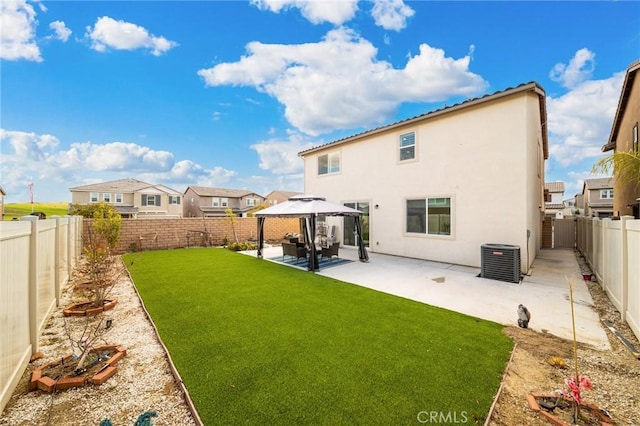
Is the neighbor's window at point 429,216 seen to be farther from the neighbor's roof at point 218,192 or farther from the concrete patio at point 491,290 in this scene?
the neighbor's roof at point 218,192

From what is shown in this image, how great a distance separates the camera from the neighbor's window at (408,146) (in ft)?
36.1

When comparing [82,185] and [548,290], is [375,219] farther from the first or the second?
[82,185]

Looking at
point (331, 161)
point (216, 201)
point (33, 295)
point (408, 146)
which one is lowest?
point (33, 295)

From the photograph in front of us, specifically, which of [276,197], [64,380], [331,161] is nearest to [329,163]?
[331,161]

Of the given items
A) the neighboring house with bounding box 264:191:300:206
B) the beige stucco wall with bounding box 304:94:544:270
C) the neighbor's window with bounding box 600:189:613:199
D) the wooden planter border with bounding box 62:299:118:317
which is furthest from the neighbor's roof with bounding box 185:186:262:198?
the neighbor's window with bounding box 600:189:613:199

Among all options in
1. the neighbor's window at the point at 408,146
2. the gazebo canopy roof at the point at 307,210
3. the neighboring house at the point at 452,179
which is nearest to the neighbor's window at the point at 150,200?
the gazebo canopy roof at the point at 307,210

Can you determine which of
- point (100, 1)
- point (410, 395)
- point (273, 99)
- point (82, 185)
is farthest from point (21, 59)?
point (82, 185)

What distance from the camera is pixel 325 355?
364 centimetres

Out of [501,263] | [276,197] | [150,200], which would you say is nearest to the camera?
[501,263]

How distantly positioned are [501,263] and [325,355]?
21.6 ft

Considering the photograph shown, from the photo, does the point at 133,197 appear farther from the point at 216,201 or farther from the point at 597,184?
the point at 597,184

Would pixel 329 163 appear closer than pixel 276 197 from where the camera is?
Yes

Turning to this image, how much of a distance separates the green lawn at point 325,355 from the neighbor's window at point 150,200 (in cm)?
3765

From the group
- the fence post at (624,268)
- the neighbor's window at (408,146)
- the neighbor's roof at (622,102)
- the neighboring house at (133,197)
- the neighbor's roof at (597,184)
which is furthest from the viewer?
the neighboring house at (133,197)
